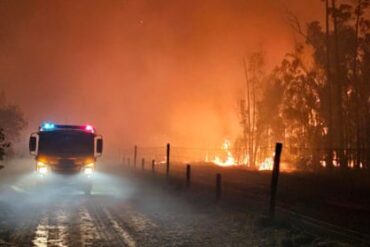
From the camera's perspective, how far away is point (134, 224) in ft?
45.5

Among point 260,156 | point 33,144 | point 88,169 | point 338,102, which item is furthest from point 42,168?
point 260,156

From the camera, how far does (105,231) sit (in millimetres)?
12570

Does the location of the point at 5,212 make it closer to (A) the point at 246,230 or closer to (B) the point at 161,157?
(A) the point at 246,230

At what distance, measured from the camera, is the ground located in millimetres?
11469

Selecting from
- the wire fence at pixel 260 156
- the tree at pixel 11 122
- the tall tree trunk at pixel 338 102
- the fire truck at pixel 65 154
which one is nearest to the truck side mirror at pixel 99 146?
the fire truck at pixel 65 154

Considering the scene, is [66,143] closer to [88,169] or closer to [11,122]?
[88,169]

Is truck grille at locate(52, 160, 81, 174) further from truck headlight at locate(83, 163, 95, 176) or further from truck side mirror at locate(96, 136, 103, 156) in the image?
truck side mirror at locate(96, 136, 103, 156)

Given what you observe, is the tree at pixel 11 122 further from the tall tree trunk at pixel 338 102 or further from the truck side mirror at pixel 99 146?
the truck side mirror at pixel 99 146

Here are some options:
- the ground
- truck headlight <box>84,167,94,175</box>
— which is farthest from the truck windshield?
the ground

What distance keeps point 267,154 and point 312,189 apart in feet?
79.7

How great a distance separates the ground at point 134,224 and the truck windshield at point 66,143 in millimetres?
1830

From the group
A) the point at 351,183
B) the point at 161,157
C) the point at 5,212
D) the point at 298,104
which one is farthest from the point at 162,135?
the point at 5,212

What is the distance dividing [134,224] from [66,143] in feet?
28.8

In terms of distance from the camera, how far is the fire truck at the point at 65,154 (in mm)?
21188
